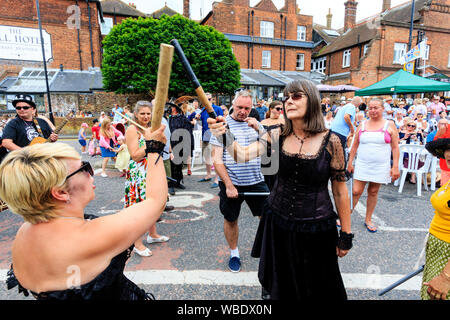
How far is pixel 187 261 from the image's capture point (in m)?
3.17

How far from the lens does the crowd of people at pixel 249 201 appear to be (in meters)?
1.12

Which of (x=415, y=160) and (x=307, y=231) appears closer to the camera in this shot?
(x=307, y=231)

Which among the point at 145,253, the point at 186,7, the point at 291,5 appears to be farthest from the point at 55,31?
the point at 145,253

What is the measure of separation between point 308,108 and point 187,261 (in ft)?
7.53

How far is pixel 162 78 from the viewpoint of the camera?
4.06ft

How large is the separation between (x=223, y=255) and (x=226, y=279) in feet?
1.62

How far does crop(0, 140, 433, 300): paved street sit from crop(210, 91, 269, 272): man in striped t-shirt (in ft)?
1.20

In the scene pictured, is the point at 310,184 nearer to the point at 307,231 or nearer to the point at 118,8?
the point at 307,231

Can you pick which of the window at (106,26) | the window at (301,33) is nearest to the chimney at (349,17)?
the window at (301,33)

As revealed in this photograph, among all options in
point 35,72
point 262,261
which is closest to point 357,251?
point 262,261

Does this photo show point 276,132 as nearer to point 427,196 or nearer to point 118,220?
point 118,220

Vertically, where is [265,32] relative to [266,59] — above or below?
above

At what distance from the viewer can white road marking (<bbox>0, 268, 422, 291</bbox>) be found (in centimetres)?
271

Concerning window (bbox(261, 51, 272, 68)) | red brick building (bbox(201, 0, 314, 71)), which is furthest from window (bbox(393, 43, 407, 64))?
window (bbox(261, 51, 272, 68))
